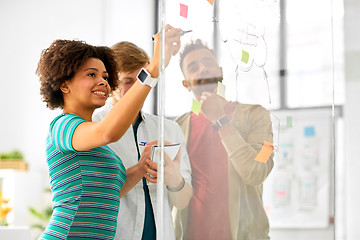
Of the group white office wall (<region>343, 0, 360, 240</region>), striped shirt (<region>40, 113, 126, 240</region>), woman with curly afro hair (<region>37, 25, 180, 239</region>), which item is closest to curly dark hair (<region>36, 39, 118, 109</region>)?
woman with curly afro hair (<region>37, 25, 180, 239</region>)

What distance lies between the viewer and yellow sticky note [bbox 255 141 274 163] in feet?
3.75

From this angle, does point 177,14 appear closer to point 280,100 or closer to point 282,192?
point 280,100

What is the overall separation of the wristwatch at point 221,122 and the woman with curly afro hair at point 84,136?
0.19 m

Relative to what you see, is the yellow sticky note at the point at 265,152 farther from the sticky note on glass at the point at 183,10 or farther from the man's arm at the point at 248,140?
the sticky note on glass at the point at 183,10

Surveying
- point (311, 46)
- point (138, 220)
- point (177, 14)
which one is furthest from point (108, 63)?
point (311, 46)

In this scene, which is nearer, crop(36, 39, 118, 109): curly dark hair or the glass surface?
the glass surface

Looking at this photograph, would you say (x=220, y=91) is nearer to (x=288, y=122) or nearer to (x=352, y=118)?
(x=288, y=122)

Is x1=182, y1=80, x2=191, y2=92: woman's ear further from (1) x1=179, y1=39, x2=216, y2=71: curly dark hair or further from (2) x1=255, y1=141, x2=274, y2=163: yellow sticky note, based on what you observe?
(2) x1=255, y1=141, x2=274, y2=163: yellow sticky note

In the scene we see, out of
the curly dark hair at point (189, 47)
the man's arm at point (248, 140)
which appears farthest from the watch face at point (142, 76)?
the man's arm at point (248, 140)

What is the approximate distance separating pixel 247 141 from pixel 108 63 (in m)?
0.49

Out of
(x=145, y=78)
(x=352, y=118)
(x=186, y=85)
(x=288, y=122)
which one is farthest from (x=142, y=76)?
(x=352, y=118)

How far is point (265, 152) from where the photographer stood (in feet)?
3.77

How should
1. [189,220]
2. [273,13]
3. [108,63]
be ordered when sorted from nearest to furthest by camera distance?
[189,220], [273,13], [108,63]

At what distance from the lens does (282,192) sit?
1.14 metres
